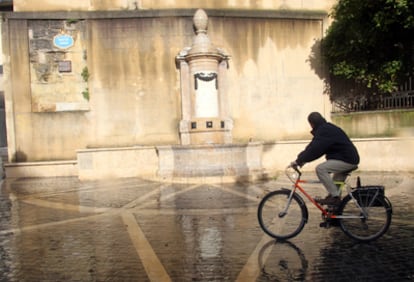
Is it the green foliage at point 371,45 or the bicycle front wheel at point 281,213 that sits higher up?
the green foliage at point 371,45

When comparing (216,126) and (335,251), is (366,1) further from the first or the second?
(335,251)

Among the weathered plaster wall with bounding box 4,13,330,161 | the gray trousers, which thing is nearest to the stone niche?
the weathered plaster wall with bounding box 4,13,330,161

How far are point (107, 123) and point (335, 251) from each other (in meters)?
12.3

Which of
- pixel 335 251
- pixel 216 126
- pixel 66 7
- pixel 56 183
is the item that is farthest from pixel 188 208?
pixel 66 7

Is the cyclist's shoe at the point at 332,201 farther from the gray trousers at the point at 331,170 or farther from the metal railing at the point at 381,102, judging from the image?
the metal railing at the point at 381,102

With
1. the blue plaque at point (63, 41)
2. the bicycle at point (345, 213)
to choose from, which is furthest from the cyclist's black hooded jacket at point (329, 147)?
the blue plaque at point (63, 41)

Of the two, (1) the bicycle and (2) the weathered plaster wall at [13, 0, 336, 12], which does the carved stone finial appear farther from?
(1) the bicycle

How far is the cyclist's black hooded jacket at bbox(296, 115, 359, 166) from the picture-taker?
5.50 m

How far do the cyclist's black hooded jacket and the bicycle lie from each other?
0.88ft

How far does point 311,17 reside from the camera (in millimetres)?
16953

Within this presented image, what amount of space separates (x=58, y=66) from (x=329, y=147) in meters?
13.1

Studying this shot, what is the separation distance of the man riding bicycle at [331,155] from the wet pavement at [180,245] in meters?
0.81

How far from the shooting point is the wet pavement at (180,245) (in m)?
4.36

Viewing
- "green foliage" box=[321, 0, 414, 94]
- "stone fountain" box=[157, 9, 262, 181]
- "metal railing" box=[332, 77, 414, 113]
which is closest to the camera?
"stone fountain" box=[157, 9, 262, 181]
